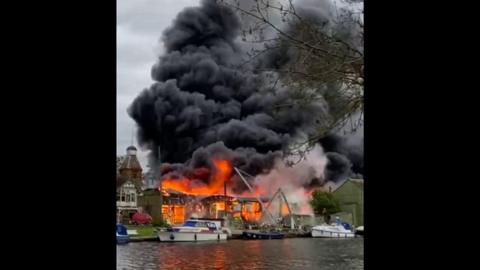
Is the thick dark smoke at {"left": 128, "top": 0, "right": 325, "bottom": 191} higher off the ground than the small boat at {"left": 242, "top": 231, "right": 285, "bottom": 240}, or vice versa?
the thick dark smoke at {"left": 128, "top": 0, "right": 325, "bottom": 191}

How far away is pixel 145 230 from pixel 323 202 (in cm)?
78

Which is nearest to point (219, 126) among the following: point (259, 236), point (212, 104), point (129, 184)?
point (212, 104)

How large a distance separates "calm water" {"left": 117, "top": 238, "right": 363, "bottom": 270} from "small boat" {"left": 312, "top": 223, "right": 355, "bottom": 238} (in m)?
0.03

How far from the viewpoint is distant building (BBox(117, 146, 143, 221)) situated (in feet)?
6.32

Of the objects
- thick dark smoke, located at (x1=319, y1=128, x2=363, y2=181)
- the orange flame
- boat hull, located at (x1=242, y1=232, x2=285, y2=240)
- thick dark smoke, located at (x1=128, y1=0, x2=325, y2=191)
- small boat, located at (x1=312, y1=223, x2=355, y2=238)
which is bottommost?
boat hull, located at (x1=242, y1=232, x2=285, y2=240)

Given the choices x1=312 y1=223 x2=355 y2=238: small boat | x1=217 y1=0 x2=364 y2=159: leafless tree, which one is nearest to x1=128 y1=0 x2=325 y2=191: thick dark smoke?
x1=217 y1=0 x2=364 y2=159: leafless tree

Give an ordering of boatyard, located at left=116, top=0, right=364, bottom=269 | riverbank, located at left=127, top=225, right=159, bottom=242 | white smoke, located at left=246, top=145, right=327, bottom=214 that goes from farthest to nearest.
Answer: white smoke, located at left=246, top=145, right=327, bottom=214
boatyard, located at left=116, top=0, right=364, bottom=269
riverbank, located at left=127, top=225, right=159, bottom=242

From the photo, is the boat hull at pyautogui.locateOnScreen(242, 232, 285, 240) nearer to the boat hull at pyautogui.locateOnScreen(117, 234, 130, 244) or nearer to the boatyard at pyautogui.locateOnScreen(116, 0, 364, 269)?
the boatyard at pyautogui.locateOnScreen(116, 0, 364, 269)

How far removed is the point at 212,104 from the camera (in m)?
2.46

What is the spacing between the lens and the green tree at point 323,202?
2432 millimetres

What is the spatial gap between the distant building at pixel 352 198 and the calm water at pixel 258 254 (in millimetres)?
97

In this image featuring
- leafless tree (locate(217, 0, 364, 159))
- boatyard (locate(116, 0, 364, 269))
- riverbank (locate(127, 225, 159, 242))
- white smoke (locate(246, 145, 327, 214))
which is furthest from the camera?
white smoke (locate(246, 145, 327, 214))
